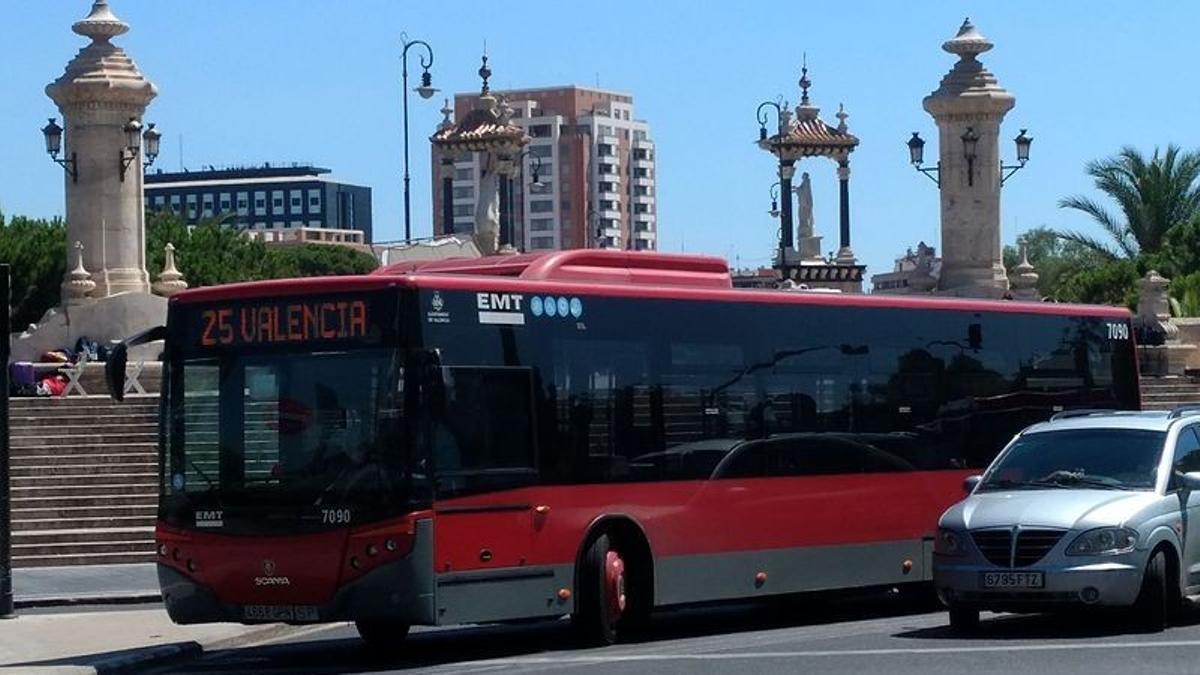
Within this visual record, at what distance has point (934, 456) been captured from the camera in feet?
66.5

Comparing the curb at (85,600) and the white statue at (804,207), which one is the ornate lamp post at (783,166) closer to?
the white statue at (804,207)

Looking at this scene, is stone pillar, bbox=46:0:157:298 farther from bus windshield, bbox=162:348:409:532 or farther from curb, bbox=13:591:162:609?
bus windshield, bbox=162:348:409:532

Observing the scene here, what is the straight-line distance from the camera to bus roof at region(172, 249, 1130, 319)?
52.0 feet

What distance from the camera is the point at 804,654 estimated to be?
50.9 ft

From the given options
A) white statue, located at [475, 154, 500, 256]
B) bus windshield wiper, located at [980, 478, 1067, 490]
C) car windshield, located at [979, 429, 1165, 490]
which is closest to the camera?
car windshield, located at [979, 429, 1165, 490]

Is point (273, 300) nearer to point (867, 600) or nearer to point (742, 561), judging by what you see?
point (742, 561)

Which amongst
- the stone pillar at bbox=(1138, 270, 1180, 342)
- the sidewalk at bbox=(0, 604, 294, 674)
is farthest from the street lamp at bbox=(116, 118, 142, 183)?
the sidewalk at bbox=(0, 604, 294, 674)

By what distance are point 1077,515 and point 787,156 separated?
1758 inches

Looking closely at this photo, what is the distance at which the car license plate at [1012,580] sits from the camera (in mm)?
15422

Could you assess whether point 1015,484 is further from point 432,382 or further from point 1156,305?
point 1156,305

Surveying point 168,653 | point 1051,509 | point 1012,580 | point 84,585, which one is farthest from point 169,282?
Result: point 1012,580

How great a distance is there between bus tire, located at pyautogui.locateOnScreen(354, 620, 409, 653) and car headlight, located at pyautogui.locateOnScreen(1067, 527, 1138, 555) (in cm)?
486

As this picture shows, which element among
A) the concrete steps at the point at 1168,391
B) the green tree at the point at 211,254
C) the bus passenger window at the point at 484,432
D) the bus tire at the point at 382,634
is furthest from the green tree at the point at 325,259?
the bus passenger window at the point at 484,432

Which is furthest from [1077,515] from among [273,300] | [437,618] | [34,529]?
[34,529]
